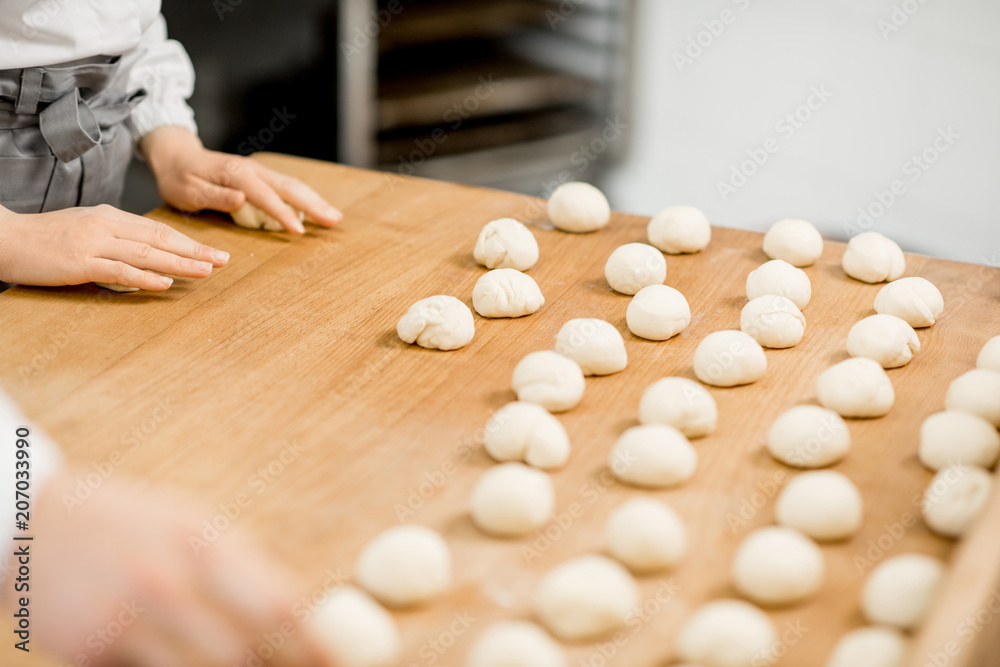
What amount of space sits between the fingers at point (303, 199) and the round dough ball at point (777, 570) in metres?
0.98

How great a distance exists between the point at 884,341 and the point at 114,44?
131 cm

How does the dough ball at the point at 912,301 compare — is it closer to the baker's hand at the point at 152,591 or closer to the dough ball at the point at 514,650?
the dough ball at the point at 514,650

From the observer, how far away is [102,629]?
786 millimetres

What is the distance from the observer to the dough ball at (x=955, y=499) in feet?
2.83

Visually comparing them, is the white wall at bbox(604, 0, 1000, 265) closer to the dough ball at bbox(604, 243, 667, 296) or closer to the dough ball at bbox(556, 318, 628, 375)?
the dough ball at bbox(604, 243, 667, 296)

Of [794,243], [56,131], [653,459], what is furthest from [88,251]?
[794,243]

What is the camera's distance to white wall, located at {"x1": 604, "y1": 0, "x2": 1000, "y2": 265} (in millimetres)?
2975

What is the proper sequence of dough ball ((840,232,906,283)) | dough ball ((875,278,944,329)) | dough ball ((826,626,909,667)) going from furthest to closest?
dough ball ((840,232,906,283)) → dough ball ((875,278,944,329)) → dough ball ((826,626,909,667))

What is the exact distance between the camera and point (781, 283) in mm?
1314

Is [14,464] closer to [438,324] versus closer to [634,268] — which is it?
[438,324]

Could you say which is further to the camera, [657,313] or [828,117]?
[828,117]

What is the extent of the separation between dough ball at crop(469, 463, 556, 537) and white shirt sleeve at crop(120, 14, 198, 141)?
1.16 metres
